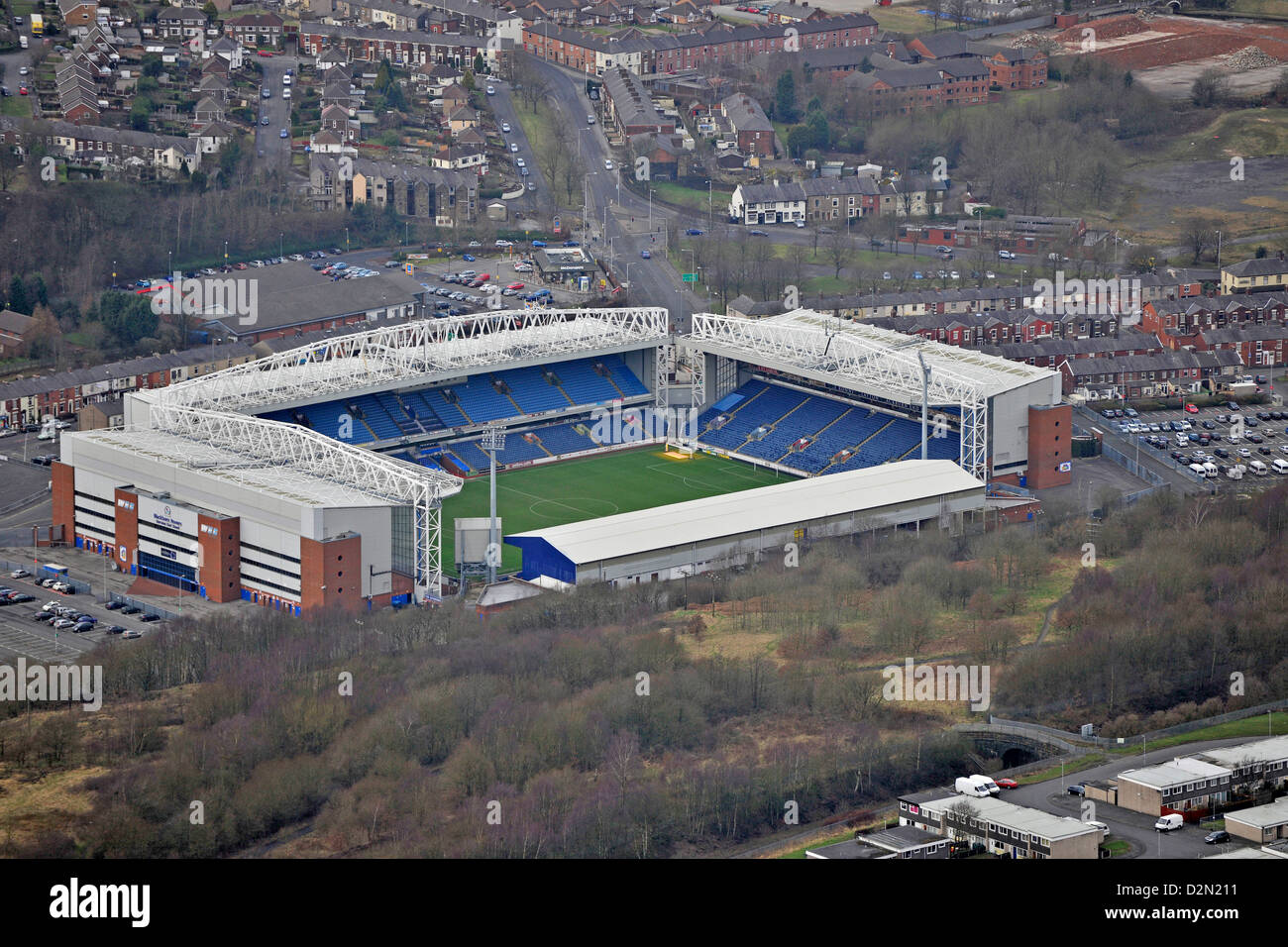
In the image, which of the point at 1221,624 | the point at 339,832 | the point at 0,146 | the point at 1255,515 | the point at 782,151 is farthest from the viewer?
the point at 782,151

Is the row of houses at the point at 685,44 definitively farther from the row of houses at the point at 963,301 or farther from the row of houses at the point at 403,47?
the row of houses at the point at 963,301

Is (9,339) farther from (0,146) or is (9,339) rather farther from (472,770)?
(472,770)

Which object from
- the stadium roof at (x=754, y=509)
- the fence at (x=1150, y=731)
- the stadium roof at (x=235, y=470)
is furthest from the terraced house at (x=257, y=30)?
the fence at (x=1150, y=731)

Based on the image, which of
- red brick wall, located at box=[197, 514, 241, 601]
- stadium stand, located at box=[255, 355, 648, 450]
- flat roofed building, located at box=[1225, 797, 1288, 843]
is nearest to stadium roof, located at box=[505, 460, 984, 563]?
red brick wall, located at box=[197, 514, 241, 601]

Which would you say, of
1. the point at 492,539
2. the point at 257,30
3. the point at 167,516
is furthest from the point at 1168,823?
the point at 257,30
